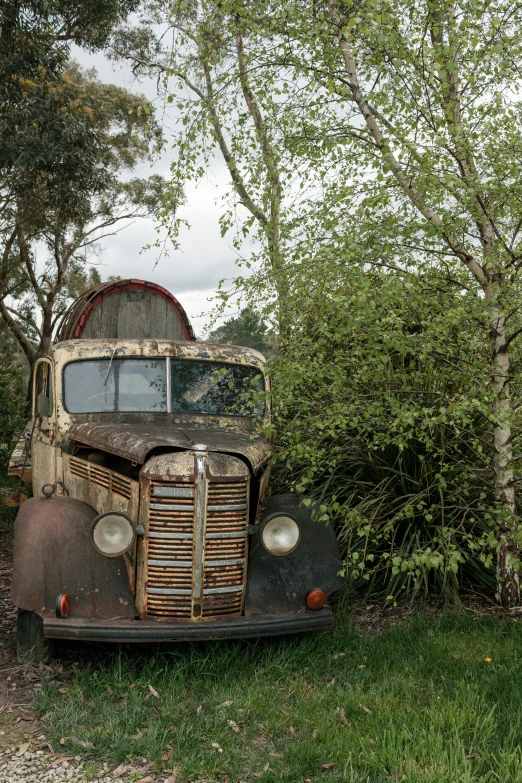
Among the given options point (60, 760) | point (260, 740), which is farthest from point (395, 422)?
point (60, 760)

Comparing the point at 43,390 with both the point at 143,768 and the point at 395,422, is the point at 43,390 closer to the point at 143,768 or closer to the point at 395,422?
the point at 395,422

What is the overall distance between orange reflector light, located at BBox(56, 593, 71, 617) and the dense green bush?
5.01ft

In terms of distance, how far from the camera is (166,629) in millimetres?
4012

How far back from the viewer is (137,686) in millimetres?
4137

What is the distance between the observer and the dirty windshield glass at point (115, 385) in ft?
17.9

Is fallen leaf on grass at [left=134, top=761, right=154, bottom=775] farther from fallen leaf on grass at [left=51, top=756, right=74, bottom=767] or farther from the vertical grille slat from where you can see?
the vertical grille slat

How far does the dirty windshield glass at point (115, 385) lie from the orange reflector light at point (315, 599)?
6.04ft

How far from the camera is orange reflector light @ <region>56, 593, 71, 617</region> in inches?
159

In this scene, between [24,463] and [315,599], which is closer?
[315,599]

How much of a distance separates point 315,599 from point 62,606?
5.01 feet

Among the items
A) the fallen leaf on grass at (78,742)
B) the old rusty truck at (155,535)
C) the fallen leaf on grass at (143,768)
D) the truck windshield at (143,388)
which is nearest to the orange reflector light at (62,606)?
the old rusty truck at (155,535)

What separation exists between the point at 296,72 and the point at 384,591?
397 cm

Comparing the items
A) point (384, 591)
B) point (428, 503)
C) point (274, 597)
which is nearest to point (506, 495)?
point (428, 503)

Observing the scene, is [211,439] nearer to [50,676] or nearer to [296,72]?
[50,676]
